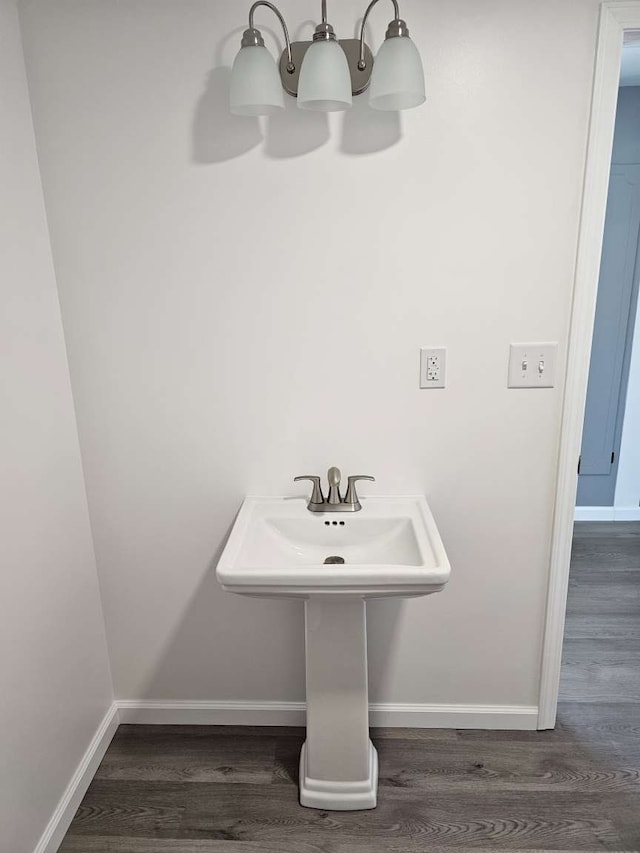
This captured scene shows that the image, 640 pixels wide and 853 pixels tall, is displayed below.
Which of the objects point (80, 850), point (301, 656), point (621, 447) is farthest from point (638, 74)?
point (80, 850)

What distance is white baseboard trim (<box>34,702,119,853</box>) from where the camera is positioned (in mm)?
1595

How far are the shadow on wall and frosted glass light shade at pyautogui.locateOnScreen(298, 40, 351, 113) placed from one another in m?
0.16

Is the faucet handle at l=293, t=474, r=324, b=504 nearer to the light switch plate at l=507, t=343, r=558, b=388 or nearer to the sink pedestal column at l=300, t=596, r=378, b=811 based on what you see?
the sink pedestal column at l=300, t=596, r=378, b=811

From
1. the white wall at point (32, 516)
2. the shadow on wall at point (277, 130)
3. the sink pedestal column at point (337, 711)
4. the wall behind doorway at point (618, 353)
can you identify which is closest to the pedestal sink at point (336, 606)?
the sink pedestal column at point (337, 711)

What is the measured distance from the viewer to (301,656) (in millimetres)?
1984

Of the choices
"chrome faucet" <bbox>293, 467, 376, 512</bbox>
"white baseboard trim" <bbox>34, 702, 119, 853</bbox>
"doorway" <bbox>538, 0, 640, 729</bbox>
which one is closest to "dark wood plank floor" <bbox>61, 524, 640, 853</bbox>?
"white baseboard trim" <bbox>34, 702, 119, 853</bbox>

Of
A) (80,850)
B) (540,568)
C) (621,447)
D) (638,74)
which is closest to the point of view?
(80,850)

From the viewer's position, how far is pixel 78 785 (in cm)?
175

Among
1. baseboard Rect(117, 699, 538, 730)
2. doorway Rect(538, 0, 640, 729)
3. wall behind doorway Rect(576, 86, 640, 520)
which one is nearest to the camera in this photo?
doorway Rect(538, 0, 640, 729)

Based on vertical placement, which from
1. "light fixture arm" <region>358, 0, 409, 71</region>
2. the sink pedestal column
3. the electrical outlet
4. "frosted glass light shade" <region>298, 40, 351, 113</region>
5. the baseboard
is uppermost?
"light fixture arm" <region>358, 0, 409, 71</region>

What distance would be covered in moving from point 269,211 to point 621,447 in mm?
2714

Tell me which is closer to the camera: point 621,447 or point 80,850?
point 80,850

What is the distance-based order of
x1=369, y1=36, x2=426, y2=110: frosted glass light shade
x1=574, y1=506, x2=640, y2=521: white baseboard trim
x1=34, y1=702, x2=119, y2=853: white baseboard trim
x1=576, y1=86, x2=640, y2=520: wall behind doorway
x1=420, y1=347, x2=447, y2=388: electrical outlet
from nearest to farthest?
1. x1=369, y1=36, x2=426, y2=110: frosted glass light shade
2. x1=34, y1=702, x2=119, y2=853: white baseboard trim
3. x1=420, y1=347, x2=447, y2=388: electrical outlet
4. x1=576, y1=86, x2=640, y2=520: wall behind doorway
5. x1=574, y1=506, x2=640, y2=521: white baseboard trim

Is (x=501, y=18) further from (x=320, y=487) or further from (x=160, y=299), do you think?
(x=320, y=487)
